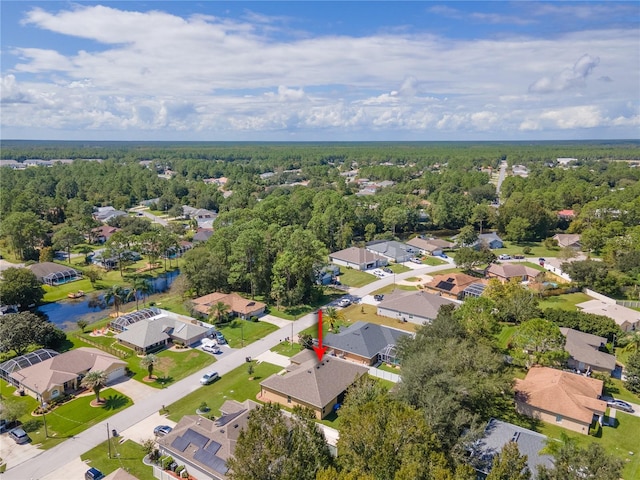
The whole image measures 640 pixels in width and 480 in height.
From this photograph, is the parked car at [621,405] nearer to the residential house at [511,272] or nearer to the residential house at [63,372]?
the residential house at [511,272]

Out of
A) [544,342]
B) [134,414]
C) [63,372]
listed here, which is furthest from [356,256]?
[63,372]

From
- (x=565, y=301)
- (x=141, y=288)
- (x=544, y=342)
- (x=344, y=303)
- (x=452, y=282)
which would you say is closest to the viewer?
(x=544, y=342)

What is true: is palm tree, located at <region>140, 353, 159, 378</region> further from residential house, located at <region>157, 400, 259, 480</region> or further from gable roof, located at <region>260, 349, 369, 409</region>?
gable roof, located at <region>260, 349, 369, 409</region>

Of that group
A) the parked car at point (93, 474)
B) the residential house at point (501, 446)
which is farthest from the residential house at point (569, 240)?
the parked car at point (93, 474)

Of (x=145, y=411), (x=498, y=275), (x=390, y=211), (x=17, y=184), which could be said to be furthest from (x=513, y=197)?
(x=17, y=184)

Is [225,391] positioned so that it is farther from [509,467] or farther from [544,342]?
[544,342]

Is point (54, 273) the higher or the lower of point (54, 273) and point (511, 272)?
the higher

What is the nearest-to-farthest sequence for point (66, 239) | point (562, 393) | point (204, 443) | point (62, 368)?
point (204, 443) < point (562, 393) < point (62, 368) < point (66, 239)
